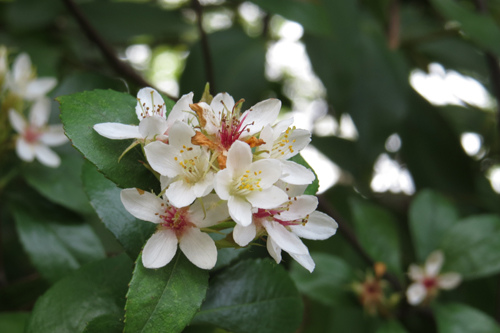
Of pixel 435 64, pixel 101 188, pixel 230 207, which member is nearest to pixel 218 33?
pixel 435 64

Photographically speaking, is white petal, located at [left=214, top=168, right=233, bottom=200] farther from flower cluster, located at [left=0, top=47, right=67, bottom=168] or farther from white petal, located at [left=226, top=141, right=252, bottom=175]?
flower cluster, located at [left=0, top=47, right=67, bottom=168]

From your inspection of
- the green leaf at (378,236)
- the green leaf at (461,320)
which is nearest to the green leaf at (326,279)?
the green leaf at (378,236)

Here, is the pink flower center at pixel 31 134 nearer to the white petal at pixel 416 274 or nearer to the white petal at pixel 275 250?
the white petal at pixel 275 250

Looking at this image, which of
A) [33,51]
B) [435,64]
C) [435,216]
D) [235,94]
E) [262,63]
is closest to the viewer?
[435,216]

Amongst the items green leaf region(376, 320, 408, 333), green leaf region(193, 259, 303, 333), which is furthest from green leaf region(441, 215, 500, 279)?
green leaf region(193, 259, 303, 333)

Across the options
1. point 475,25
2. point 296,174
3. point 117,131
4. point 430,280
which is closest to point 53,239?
point 117,131

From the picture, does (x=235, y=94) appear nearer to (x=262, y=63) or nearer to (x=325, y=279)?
(x=262, y=63)
